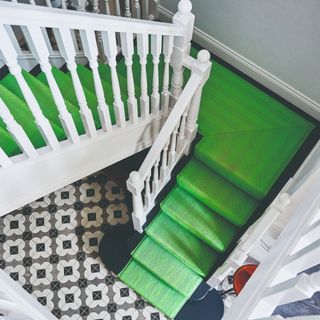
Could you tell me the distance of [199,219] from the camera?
3109mm

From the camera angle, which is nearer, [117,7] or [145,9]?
[117,7]

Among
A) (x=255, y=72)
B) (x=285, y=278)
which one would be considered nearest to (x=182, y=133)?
(x=255, y=72)

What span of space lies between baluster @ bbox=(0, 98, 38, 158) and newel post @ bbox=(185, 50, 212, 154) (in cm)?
99

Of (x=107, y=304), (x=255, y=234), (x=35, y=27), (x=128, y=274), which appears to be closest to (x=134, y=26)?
(x=35, y=27)

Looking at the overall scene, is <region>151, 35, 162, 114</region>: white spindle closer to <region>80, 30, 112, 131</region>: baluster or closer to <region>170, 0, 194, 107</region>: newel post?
<region>170, 0, 194, 107</region>: newel post

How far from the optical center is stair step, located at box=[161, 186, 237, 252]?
3035mm

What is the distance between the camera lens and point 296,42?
293cm

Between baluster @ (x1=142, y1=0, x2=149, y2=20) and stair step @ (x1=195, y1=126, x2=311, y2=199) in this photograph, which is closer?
stair step @ (x1=195, y1=126, x2=311, y2=199)

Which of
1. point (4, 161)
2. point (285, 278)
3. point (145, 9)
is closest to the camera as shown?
point (285, 278)

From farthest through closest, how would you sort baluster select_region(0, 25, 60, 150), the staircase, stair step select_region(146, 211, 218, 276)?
stair step select_region(146, 211, 218, 276), the staircase, baluster select_region(0, 25, 60, 150)

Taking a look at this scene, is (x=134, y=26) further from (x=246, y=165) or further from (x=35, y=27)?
(x=246, y=165)

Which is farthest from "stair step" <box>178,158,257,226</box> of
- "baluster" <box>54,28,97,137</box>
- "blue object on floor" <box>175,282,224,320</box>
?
"baluster" <box>54,28,97,137</box>

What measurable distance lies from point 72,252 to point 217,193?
4.18 feet

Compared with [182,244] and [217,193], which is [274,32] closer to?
[217,193]
